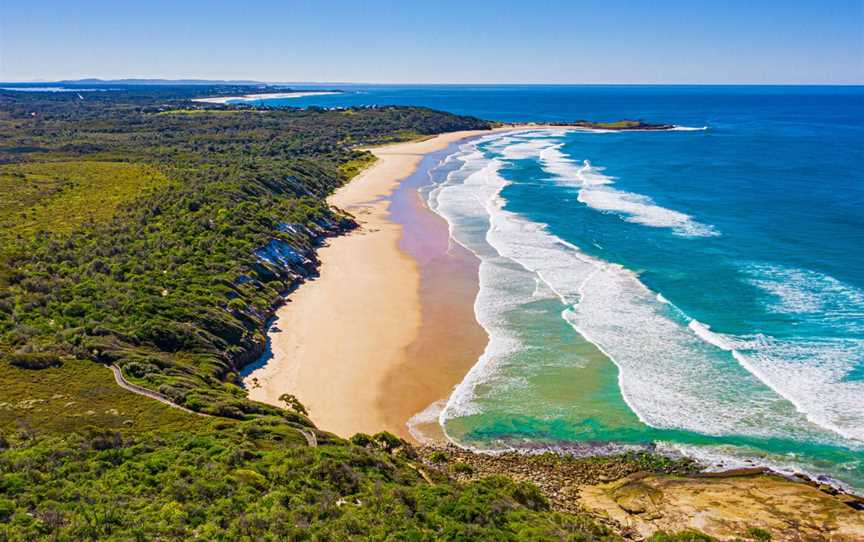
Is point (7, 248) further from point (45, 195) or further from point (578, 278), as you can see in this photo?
point (578, 278)

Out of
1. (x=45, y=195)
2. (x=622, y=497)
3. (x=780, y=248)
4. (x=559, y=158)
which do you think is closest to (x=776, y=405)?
(x=622, y=497)

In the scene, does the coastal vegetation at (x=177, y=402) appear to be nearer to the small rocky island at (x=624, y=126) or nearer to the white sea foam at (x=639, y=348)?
the white sea foam at (x=639, y=348)

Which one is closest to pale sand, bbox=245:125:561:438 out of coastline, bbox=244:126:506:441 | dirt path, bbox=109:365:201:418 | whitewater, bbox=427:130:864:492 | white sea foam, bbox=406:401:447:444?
coastline, bbox=244:126:506:441

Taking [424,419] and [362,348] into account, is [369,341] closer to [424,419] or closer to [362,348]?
[362,348]

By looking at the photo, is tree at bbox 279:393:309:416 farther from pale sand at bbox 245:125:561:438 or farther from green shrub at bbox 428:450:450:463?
green shrub at bbox 428:450:450:463

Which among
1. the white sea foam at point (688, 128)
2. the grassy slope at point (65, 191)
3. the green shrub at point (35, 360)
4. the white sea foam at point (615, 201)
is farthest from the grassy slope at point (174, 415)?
the white sea foam at point (688, 128)
